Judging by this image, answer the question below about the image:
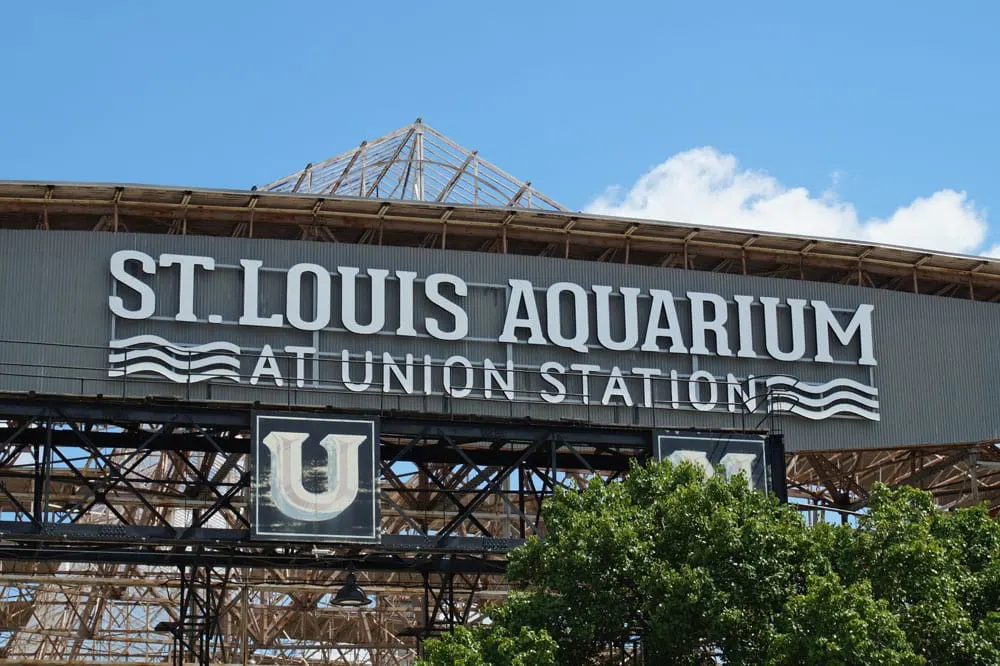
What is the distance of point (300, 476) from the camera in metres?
31.1

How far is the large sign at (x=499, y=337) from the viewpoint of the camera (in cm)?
3784

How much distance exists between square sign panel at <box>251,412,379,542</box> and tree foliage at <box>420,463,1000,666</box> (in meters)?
4.71

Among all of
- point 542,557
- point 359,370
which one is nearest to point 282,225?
point 359,370

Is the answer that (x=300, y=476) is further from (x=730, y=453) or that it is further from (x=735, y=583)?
(x=735, y=583)

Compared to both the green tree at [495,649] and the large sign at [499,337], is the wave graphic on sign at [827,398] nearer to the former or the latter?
the large sign at [499,337]

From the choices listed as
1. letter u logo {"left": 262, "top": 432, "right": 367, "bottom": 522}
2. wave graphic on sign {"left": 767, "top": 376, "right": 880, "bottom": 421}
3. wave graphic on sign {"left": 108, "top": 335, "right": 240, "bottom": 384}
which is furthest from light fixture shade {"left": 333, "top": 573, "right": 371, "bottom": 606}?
wave graphic on sign {"left": 767, "top": 376, "right": 880, "bottom": 421}

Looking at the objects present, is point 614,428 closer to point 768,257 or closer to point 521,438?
point 521,438

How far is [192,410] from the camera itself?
3100cm

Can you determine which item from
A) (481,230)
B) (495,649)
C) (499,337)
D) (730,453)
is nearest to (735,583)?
(495,649)

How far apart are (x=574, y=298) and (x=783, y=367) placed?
20.0ft

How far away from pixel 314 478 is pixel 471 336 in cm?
935

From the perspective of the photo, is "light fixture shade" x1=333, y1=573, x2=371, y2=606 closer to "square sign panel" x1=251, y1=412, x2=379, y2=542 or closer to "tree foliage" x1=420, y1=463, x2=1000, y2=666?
"square sign panel" x1=251, y1=412, x2=379, y2=542

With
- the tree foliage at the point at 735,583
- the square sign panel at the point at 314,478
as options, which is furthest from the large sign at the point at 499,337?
the tree foliage at the point at 735,583

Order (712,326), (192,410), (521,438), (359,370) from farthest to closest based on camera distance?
1. (712,326)
2. (359,370)
3. (521,438)
4. (192,410)
